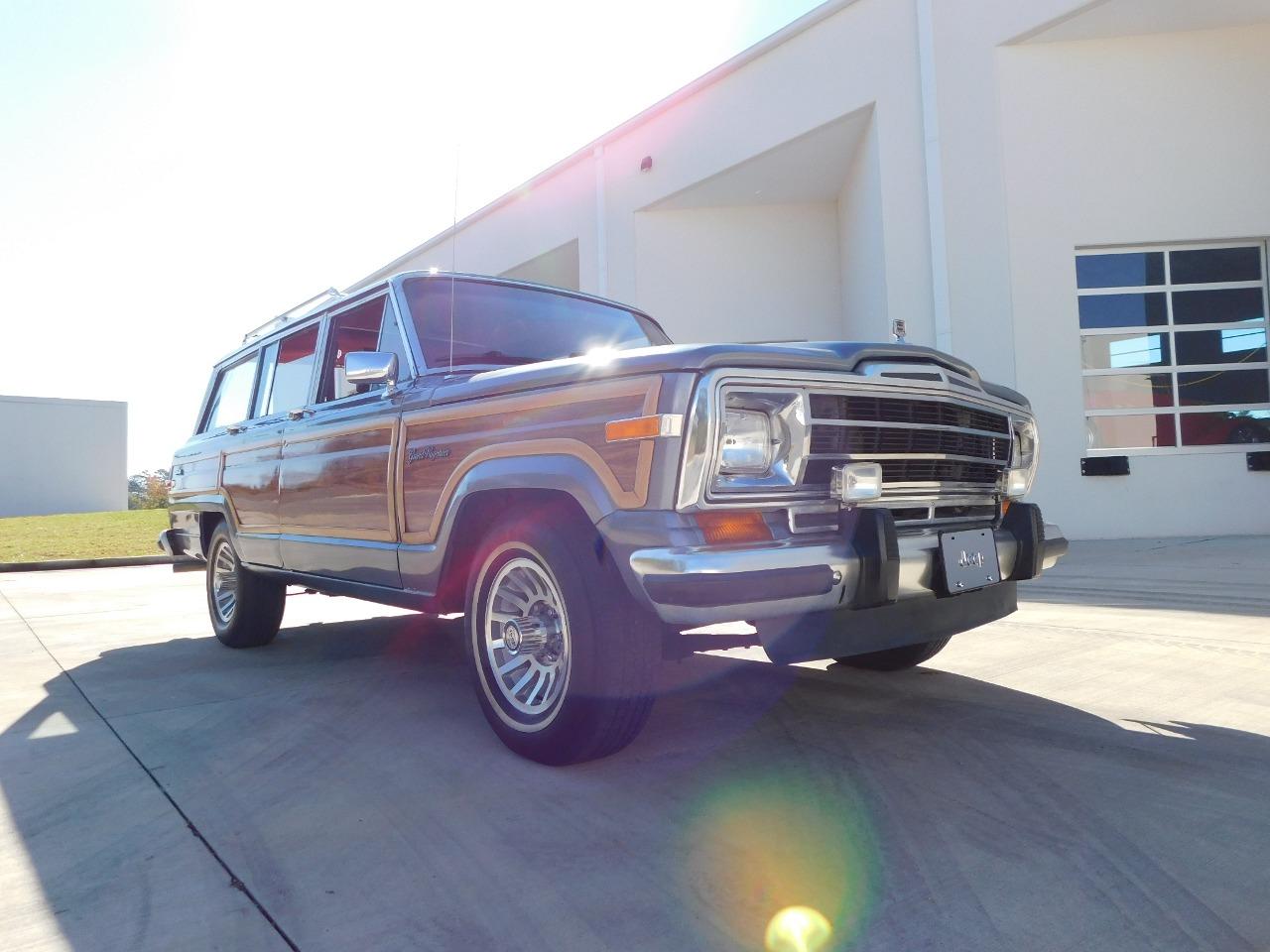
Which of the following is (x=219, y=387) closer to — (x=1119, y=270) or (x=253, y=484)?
(x=253, y=484)

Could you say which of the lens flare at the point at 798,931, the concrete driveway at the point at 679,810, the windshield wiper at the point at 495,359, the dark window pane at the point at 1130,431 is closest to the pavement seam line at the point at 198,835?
the concrete driveway at the point at 679,810

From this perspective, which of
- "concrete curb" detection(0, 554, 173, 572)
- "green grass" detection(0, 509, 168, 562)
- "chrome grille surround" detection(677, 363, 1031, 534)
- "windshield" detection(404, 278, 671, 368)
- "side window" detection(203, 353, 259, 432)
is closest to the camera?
"chrome grille surround" detection(677, 363, 1031, 534)

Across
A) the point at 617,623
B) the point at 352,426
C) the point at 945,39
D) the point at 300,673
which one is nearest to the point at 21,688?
the point at 300,673

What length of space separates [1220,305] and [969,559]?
10.2 m

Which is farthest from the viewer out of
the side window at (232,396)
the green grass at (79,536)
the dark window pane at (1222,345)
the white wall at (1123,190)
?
the green grass at (79,536)

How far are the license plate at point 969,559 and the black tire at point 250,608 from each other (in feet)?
13.2

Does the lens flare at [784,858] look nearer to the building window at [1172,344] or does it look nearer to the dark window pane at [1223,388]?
the building window at [1172,344]

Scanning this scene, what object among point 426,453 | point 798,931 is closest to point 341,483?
point 426,453

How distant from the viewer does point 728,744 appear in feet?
10.2

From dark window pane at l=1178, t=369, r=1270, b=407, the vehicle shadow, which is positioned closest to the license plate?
the vehicle shadow

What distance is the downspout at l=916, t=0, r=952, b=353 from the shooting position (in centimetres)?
1077

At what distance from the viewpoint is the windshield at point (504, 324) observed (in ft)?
12.8

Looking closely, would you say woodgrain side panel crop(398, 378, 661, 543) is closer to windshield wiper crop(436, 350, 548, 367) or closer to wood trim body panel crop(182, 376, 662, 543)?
wood trim body panel crop(182, 376, 662, 543)

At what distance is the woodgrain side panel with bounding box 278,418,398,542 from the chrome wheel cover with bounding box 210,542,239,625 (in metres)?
1.23
